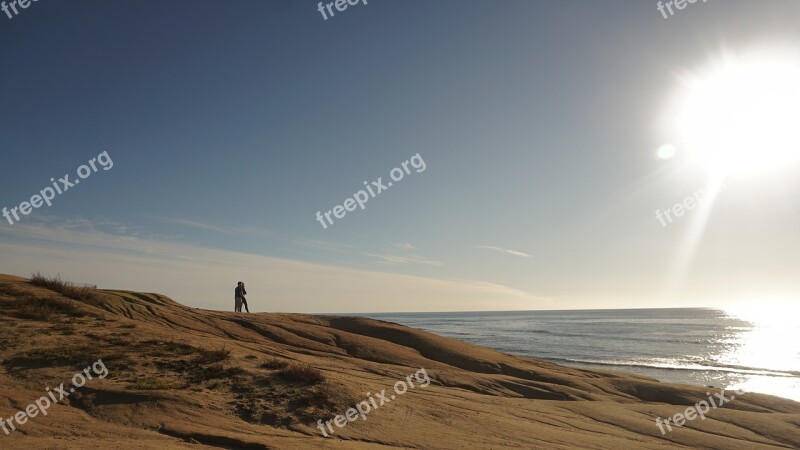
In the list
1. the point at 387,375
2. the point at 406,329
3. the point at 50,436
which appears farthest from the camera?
the point at 406,329

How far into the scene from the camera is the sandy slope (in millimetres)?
8297

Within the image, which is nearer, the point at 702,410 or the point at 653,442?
the point at 653,442

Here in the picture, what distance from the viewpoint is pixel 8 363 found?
10.6 m

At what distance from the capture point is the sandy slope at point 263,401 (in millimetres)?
8297

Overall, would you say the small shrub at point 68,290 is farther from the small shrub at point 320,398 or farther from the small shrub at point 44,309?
the small shrub at point 320,398

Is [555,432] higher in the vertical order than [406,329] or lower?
lower

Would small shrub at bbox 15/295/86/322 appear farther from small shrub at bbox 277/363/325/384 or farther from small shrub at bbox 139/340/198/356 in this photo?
small shrub at bbox 277/363/325/384

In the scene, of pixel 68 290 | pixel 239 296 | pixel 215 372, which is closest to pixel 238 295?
pixel 239 296

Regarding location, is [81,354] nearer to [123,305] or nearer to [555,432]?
[123,305]

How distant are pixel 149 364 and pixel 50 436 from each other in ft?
13.2

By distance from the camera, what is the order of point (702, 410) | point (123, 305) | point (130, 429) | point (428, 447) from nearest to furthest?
point (130, 429) < point (428, 447) < point (702, 410) < point (123, 305)

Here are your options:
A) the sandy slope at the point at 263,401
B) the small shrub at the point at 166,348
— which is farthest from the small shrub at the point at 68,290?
the small shrub at the point at 166,348

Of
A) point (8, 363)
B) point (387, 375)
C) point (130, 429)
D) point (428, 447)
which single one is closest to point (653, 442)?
point (428, 447)

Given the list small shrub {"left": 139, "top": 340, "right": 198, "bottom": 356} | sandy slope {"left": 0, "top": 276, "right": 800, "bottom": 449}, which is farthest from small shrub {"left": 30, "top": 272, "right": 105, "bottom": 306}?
small shrub {"left": 139, "top": 340, "right": 198, "bottom": 356}
